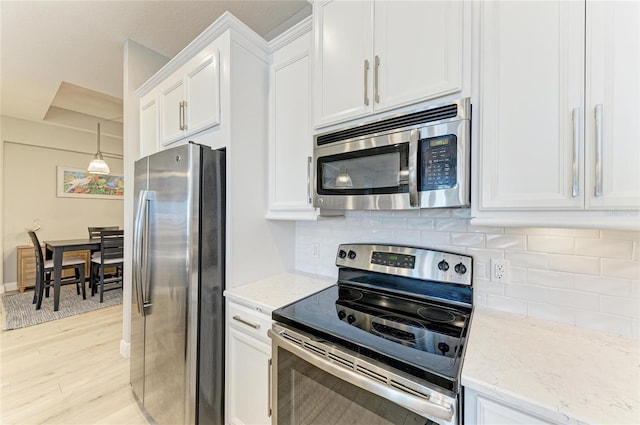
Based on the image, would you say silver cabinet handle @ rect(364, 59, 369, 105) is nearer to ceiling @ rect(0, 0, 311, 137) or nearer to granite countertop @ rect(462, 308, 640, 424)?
granite countertop @ rect(462, 308, 640, 424)

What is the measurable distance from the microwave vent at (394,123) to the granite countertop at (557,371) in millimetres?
850

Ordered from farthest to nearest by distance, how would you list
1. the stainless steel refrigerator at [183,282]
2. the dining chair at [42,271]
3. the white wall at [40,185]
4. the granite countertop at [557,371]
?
the white wall at [40,185] → the dining chair at [42,271] → the stainless steel refrigerator at [183,282] → the granite countertop at [557,371]

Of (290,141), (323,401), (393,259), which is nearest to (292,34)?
(290,141)

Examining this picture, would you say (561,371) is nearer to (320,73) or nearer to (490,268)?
(490,268)

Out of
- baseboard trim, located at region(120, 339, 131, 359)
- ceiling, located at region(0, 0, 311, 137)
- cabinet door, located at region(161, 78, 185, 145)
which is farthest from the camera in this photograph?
baseboard trim, located at region(120, 339, 131, 359)

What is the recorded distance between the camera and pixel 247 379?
1421 millimetres

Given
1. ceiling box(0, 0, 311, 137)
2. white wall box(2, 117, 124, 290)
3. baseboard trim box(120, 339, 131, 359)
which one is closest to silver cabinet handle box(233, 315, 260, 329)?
baseboard trim box(120, 339, 131, 359)

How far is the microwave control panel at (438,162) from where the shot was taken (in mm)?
1060

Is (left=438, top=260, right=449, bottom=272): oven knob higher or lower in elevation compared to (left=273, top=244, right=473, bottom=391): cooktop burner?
higher

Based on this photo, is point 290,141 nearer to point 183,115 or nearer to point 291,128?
point 291,128

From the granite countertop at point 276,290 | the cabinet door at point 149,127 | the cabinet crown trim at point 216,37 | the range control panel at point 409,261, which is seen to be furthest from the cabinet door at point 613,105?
the cabinet door at point 149,127

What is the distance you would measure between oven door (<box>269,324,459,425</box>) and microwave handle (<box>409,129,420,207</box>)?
2.10 feet

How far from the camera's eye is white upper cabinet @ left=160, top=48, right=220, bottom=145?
1671mm

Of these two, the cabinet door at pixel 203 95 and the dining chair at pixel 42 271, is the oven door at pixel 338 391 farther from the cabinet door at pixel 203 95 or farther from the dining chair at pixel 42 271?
the dining chair at pixel 42 271
